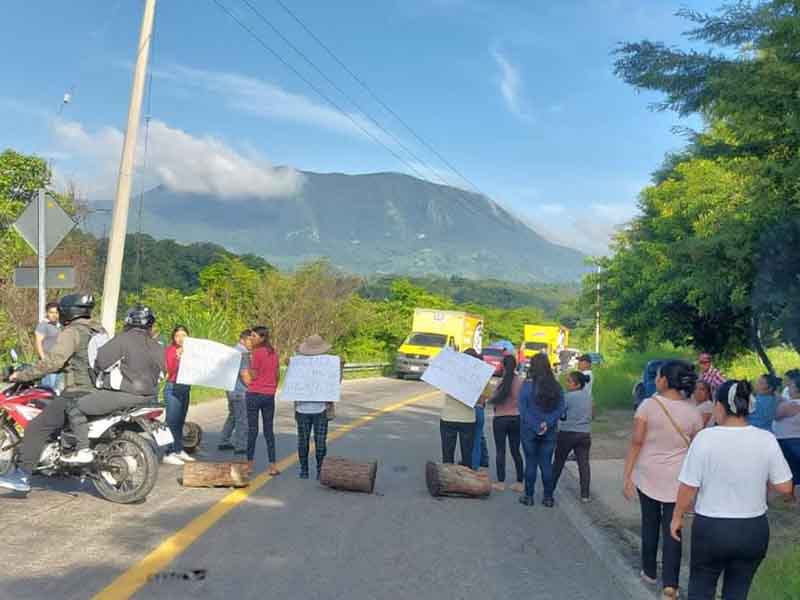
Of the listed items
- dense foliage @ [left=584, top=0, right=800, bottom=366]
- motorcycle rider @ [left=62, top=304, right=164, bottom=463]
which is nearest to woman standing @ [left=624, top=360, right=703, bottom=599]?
dense foliage @ [left=584, top=0, right=800, bottom=366]

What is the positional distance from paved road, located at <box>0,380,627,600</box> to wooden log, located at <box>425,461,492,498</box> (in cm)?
12

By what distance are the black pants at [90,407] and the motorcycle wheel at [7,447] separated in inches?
35.4

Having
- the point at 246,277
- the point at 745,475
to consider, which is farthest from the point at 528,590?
the point at 246,277

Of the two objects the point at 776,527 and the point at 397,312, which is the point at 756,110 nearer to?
the point at 776,527

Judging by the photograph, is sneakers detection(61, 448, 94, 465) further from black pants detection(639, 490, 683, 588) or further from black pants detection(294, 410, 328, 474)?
black pants detection(639, 490, 683, 588)

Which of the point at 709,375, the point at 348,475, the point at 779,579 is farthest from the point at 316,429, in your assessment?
the point at 709,375

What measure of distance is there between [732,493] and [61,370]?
254 inches

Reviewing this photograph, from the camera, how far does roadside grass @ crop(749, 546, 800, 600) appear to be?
5.77 metres

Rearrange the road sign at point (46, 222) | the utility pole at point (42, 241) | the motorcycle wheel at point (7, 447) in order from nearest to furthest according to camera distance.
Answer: the motorcycle wheel at point (7, 447)
the utility pole at point (42, 241)
the road sign at point (46, 222)

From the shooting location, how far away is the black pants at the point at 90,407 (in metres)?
8.65

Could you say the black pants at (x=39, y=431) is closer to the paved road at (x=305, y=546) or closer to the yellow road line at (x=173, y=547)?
the paved road at (x=305, y=546)

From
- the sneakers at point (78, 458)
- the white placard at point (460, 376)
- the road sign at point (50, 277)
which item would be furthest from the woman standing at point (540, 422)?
the road sign at point (50, 277)

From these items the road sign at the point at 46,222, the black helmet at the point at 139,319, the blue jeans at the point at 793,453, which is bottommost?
the blue jeans at the point at 793,453

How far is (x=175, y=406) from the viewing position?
11586 millimetres
